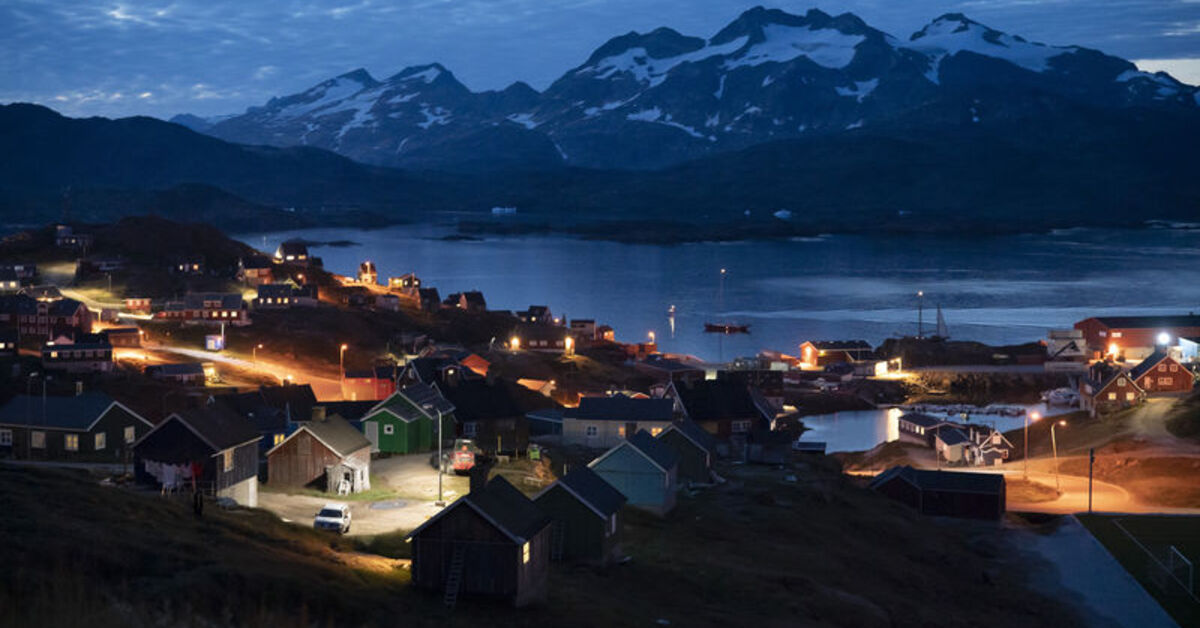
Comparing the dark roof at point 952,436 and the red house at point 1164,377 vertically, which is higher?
the red house at point 1164,377

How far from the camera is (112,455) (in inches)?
1273

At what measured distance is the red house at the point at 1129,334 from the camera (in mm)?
73438

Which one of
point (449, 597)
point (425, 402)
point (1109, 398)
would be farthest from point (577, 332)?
point (449, 597)

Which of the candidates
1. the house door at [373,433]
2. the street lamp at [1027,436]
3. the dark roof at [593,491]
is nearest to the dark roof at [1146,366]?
the street lamp at [1027,436]

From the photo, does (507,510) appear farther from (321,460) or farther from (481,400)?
(481,400)

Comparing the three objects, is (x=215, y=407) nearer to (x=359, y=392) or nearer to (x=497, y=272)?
(x=359, y=392)

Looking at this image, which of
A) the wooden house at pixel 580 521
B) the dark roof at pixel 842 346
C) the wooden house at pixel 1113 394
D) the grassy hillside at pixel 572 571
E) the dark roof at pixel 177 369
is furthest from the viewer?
the dark roof at pixel 842 346

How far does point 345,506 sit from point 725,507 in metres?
9.95

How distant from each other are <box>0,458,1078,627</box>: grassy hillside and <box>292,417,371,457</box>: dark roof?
15.0ft

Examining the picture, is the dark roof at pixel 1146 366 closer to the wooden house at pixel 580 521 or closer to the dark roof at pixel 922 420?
the dark roof at pixel 922 420

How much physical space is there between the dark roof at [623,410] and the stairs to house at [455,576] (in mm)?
17302

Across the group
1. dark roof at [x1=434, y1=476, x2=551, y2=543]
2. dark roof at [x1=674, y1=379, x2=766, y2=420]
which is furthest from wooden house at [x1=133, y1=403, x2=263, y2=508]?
dark roof at [x1=674, y1=379, x2=766, y2=420]

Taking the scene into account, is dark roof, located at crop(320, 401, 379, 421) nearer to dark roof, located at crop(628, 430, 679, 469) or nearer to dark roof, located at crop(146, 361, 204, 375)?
dark roof, located at crop(628, 430, 679, 469)

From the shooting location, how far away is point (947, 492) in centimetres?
3609
